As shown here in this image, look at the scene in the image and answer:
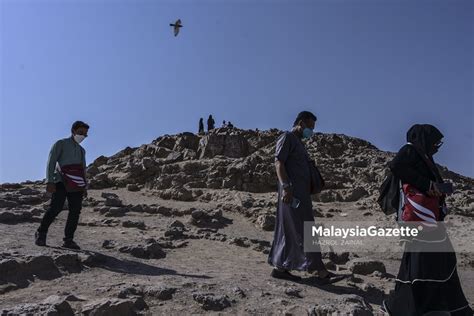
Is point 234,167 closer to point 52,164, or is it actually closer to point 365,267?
point 365,267

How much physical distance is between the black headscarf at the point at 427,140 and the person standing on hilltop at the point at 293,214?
119cm

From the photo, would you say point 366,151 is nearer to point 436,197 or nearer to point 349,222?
point 349,222

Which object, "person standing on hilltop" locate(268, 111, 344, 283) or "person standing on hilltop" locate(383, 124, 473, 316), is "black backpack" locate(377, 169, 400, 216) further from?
"person standing on hilltop" locate(268, 111, 344, 283)

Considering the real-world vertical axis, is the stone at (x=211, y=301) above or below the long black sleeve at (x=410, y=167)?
below

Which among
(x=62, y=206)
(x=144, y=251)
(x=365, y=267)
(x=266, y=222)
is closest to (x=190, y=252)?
(x=144, y=251)

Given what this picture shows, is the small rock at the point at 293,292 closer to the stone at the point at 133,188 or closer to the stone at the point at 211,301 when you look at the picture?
the stone at the point at 211,301

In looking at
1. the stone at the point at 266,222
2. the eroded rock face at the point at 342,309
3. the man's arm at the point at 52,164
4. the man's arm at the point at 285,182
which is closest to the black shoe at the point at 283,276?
the man's arm at the point at 285,182

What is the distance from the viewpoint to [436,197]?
11.2 ft

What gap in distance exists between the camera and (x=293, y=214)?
14.3ft

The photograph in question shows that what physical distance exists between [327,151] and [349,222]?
30.3ft

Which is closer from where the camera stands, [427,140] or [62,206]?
[427,140]

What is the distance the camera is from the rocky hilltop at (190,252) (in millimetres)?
3545

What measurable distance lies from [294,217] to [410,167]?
48.5 inches

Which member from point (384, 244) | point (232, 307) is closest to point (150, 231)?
point (384, 244)
